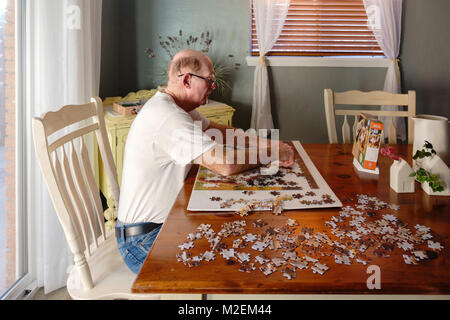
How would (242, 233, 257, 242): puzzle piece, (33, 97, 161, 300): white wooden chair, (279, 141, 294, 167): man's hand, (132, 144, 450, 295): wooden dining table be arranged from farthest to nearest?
1. (279, 141, 294, 167): man's hand
2. (33, 97, 161, 300): white wooden chair
3. (242, 233, 257, 242): puzzle piece
4. (132, 144, 450, 295): wooden dining table

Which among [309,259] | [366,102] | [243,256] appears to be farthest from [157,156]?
[366,102]

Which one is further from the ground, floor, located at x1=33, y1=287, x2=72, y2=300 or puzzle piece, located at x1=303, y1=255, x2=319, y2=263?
puzzle piece, located at x1=303, y1=255, x2=319, y2=263

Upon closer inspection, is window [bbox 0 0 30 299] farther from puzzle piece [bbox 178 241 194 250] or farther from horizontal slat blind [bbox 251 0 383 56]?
horizontal slat blind [bbox 251 0 383 56]

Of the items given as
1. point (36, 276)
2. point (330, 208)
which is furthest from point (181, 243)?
point (36, 276)

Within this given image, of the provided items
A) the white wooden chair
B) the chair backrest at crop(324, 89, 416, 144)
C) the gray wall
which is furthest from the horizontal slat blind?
the white wooden chair

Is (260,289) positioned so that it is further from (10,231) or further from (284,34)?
(284,34)

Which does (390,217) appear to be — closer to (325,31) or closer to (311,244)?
(311,244)

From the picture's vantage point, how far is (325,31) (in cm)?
378

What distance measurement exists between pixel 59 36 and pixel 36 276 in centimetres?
147

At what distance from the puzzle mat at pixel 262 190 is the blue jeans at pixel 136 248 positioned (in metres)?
0.29

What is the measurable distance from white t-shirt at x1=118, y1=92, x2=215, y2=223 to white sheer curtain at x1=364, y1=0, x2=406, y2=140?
2.72 m

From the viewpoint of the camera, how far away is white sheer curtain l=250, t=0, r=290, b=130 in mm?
3600

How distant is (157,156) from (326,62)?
266 centimetres

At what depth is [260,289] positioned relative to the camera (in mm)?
909
